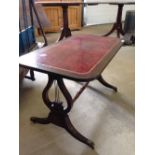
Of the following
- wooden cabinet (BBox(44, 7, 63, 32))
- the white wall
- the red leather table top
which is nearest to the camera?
the red leather table top

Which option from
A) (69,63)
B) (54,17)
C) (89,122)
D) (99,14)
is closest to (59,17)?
(54,17)

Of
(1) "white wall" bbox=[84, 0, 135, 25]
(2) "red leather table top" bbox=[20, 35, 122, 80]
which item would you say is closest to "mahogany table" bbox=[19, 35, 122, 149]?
(2) "red leather table top" bbox=[20, 35, 122, 80]

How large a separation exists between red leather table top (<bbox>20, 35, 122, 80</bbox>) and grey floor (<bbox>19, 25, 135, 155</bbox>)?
65 cm

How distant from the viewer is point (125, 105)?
7.15ft

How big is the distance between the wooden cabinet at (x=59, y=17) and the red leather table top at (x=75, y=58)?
3.08 metres

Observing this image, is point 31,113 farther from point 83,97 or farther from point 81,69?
point 81,69

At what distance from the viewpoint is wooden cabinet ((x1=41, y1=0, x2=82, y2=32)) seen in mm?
4871

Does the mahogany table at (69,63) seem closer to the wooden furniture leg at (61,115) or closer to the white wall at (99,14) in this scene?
the wooden furniture leg at (61,115)

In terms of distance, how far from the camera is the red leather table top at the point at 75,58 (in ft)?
4.43

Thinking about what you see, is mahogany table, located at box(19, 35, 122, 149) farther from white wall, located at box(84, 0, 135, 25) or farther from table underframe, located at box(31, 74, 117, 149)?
white wall, located at box(84, 0, 135, 25)

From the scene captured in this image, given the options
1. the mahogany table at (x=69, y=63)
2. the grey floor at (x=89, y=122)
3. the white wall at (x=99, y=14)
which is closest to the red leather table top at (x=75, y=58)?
the mahogany table at (x=69, y=63)
